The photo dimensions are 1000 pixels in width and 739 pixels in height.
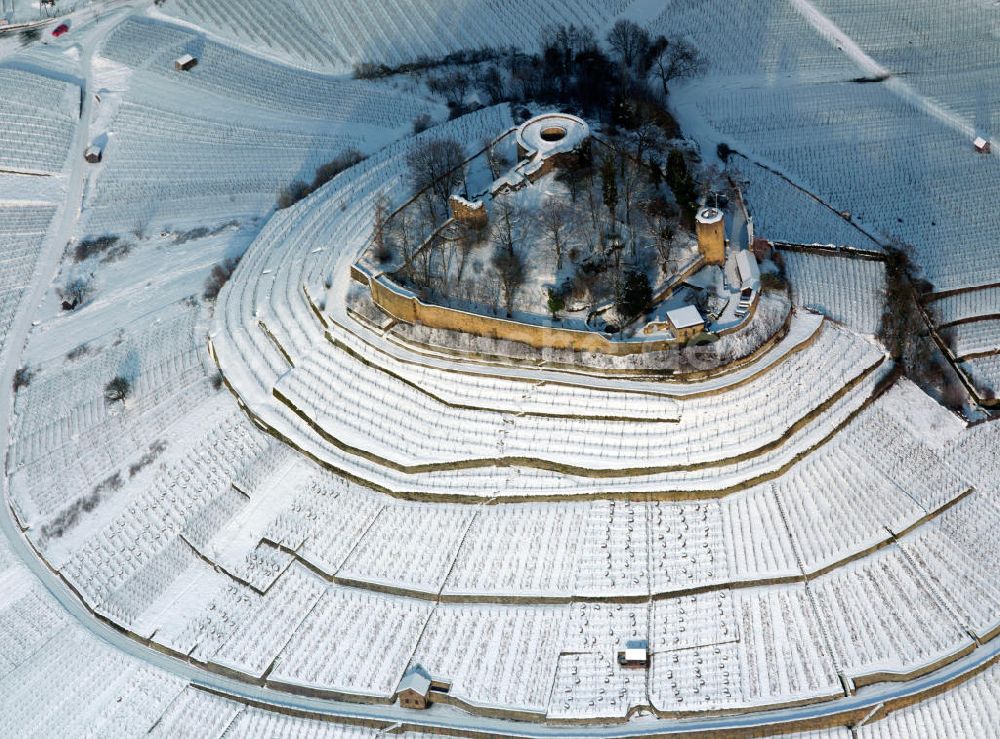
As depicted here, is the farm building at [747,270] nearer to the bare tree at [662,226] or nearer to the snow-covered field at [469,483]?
the snow-covered field at [469,483]

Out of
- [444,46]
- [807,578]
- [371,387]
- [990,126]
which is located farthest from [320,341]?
[990,126]

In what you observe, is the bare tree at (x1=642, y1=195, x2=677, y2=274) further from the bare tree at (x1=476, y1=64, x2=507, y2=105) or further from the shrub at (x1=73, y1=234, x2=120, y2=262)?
the shrub at (x1=73, y1=234, x2=120, y2=262)

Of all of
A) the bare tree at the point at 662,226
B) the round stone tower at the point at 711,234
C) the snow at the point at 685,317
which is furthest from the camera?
the bare tree at the point at 662,226

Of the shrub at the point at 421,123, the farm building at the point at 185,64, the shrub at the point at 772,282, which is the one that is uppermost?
the farm building at the point at 185,64

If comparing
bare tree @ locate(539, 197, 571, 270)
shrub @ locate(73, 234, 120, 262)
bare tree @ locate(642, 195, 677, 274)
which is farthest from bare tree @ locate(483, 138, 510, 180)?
shrub @ locate(73, 234, 120, 262)

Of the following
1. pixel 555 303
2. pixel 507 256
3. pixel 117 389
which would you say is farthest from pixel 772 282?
pixel 117 389

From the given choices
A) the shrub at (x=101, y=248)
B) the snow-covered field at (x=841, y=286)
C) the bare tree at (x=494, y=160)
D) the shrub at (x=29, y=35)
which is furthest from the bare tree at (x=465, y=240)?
the shrub at (x=29, y=35)

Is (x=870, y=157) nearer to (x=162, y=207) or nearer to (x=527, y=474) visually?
(x=527, y=474)
